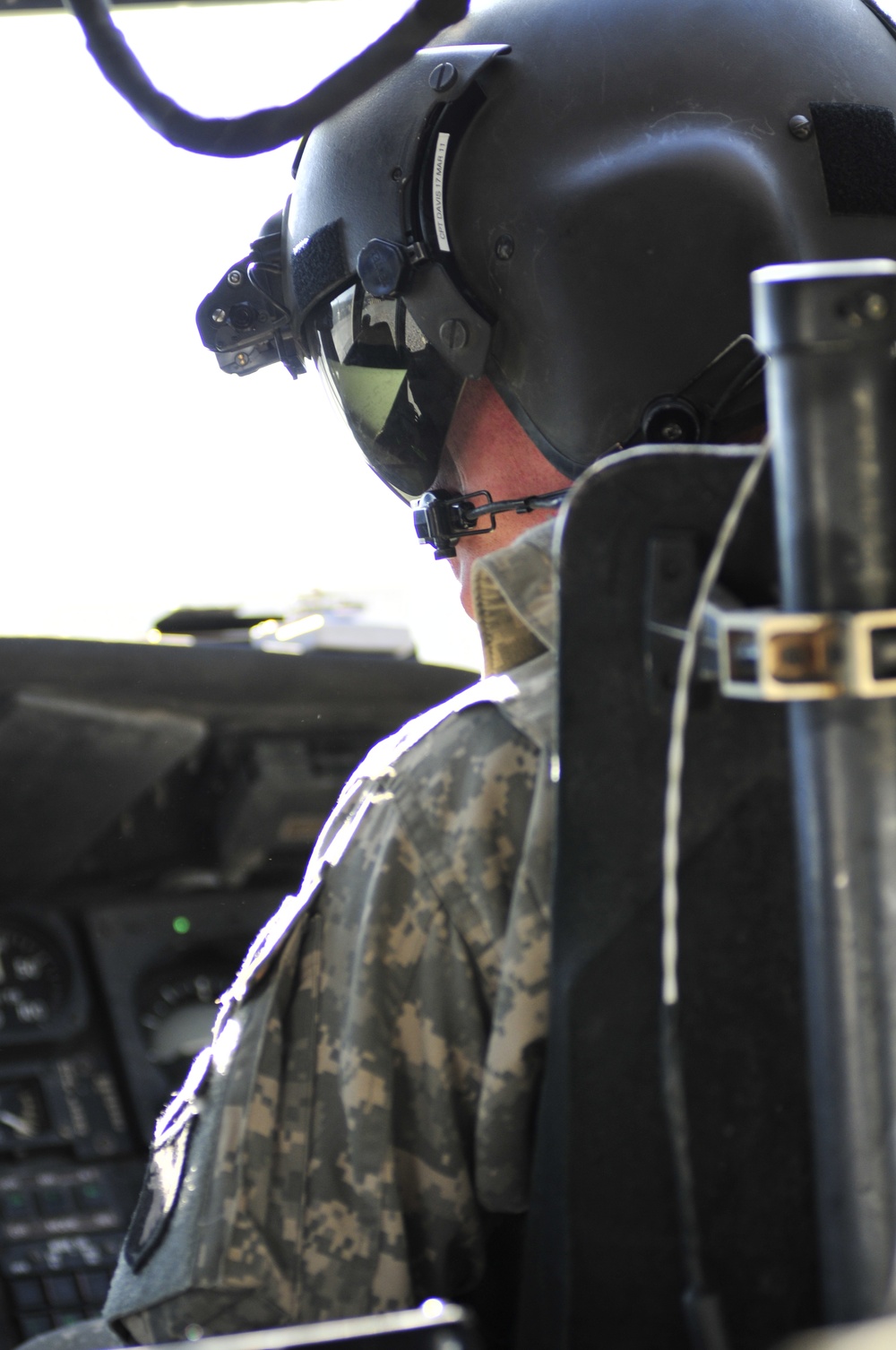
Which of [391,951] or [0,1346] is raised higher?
[391,951]

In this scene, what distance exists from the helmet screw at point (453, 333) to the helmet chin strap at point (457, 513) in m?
0.14

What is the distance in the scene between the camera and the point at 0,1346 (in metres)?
2.04

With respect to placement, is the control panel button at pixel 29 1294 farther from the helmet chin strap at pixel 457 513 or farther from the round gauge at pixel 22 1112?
the helmet chin strap at pixel 457 513

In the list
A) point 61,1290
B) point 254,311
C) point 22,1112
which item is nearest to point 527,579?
point 254,311

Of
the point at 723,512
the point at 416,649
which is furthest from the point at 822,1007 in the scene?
the point at 416,649

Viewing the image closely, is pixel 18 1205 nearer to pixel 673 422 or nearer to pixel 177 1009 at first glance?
pixel 177 1009

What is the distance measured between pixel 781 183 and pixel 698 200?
0.07 metres

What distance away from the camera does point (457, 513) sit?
4.25 ft

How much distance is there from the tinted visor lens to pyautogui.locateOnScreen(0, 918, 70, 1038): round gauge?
102 centimetres

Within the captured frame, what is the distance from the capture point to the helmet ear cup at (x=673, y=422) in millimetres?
1085

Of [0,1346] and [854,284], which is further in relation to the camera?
[0,1346]

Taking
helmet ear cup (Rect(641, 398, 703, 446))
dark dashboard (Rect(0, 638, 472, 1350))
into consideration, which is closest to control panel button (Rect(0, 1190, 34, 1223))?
dark dashboard (Rect(0, 638, 472, 1350))

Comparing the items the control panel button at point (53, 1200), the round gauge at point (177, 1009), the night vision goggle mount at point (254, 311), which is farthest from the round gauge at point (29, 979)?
the night vision goggle mount at point (254, 311)

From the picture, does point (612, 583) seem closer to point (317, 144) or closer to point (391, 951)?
point (391, 951)
